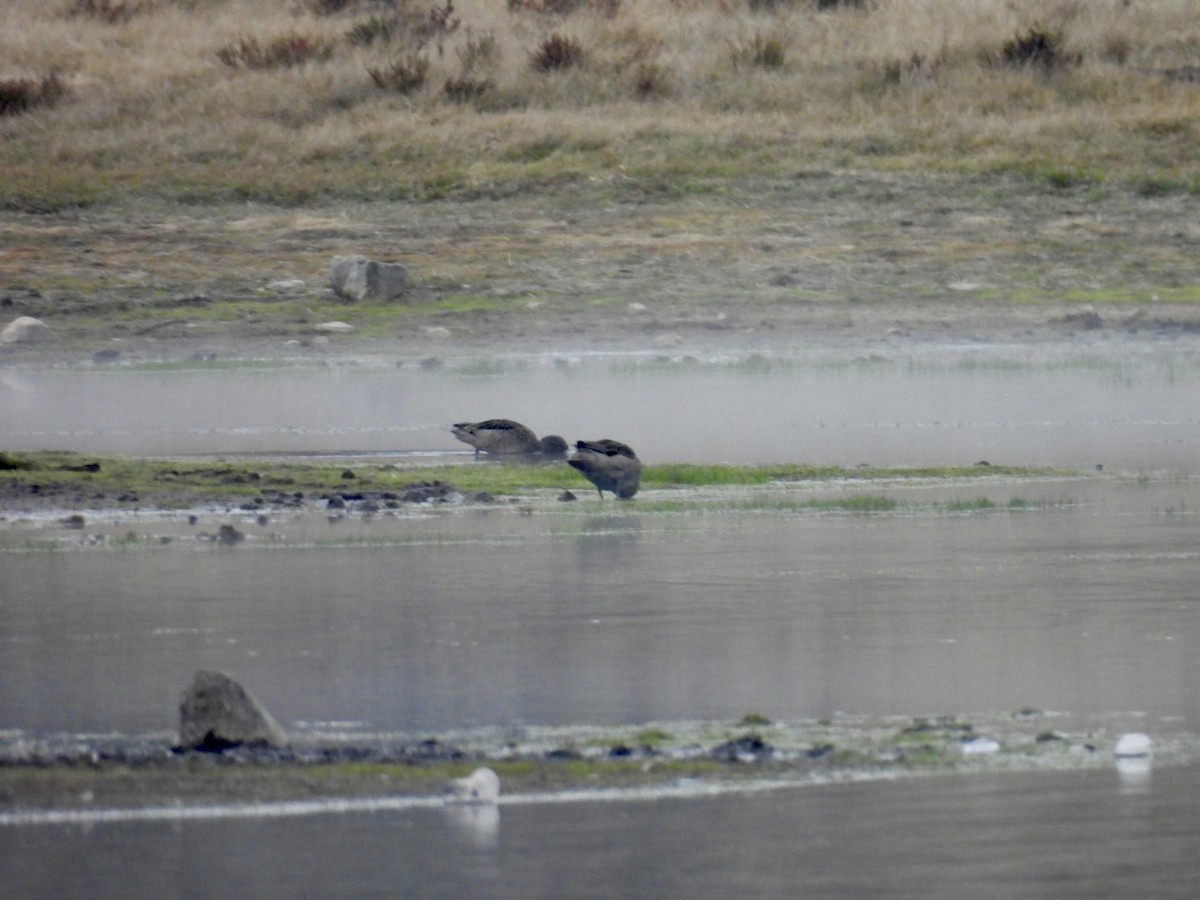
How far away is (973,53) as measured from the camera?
23.6 meters

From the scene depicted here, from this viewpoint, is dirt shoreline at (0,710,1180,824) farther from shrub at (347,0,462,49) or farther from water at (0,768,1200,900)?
shrub at (347,0,462,49)

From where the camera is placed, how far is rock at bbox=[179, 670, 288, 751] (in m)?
5.03

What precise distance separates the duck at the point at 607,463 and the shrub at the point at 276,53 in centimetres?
1645

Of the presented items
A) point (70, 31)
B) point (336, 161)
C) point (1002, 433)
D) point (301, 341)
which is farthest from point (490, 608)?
point (70, 31)

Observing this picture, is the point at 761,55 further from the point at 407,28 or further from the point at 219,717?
the point at 219,717

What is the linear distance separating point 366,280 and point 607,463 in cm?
943

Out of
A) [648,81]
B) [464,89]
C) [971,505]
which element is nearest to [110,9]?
[464,89]

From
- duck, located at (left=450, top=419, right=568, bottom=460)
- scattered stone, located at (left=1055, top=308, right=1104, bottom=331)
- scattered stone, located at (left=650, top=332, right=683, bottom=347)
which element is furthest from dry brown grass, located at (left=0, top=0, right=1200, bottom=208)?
duck, located at (left=450, top=419, right=568, bottom=460)

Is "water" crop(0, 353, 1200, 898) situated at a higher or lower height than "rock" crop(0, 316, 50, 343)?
lower

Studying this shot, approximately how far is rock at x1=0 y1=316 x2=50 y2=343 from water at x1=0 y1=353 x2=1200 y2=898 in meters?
5.23

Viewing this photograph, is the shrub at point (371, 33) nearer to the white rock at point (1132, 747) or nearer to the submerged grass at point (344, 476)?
the submerged grass at point (344, 476)

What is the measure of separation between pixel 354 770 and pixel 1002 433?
8.23 m

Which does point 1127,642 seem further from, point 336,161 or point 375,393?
point 336,161

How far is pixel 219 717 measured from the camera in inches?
198
